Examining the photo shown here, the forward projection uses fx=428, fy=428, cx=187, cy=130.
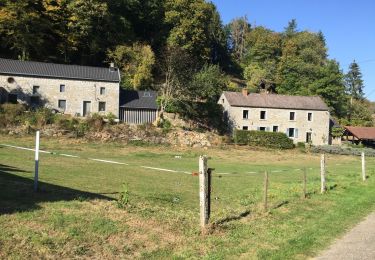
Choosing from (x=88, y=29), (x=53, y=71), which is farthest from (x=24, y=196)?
(x=88, y=29)

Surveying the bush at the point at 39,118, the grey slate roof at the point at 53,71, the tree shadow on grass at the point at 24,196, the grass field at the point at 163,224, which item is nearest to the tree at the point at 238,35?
the grey slate roof at the point at 53,71

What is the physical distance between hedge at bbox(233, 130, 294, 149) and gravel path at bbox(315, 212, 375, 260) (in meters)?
42.5

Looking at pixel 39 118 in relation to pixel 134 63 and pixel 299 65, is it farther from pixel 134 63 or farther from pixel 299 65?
pixel 299 65

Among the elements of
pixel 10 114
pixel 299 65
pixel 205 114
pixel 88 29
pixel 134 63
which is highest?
pixel 88 29

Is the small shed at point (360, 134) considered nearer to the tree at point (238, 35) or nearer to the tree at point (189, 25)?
the tree at point (189, 25)

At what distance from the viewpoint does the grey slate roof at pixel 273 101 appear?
195 feet

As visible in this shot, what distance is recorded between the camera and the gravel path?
297 inches

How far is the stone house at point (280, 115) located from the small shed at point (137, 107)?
11.5 metres

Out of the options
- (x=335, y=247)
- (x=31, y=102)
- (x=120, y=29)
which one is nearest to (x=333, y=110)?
(x=120, y=29)

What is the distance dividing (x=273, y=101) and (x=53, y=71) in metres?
30.5

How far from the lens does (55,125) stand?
42.0 m

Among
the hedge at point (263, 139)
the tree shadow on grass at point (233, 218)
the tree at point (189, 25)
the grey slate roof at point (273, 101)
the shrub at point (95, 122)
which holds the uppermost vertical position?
the tree at point (189, 25)

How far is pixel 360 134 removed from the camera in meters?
68.3

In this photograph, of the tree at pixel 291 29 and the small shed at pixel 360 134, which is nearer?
the small shed at pixel 360 134
